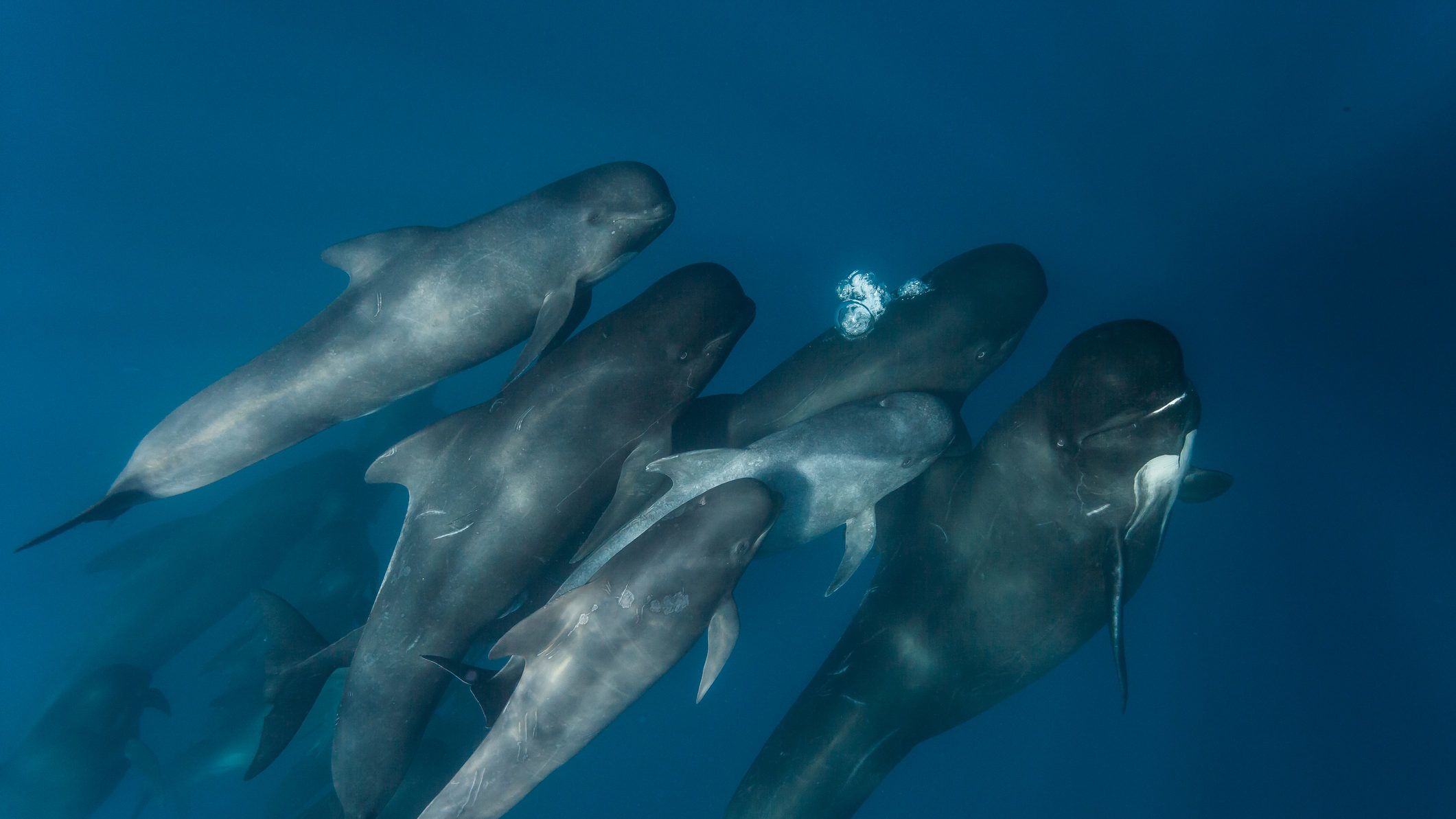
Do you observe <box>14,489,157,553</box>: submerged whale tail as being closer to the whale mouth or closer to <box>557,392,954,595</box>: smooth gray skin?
<box>557,392,954,595</box>: smooth gray skin

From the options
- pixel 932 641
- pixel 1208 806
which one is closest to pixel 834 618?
pixel 932 641

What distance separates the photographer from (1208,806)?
9156mm

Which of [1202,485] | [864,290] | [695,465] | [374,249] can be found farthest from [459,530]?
[1202,485]

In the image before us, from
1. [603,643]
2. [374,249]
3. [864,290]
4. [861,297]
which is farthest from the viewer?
[864,290]

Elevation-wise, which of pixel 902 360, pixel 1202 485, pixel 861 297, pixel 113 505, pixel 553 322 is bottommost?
pixel 1202 485

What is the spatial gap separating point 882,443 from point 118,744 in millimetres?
10272

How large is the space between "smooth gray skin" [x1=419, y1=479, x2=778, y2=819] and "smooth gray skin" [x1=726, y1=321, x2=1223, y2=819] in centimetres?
167

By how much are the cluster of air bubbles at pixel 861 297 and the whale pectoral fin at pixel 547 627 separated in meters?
3.97

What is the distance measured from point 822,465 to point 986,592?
171 cm

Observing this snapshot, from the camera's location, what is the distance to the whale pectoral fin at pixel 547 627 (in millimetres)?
5410

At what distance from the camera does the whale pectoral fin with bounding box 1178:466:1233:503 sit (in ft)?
22.7

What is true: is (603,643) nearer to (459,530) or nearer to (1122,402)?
(459,530)

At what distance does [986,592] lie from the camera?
6285mm

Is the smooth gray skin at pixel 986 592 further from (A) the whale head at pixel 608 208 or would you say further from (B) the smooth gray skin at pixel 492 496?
(A) the whale head at pixel 608 208
